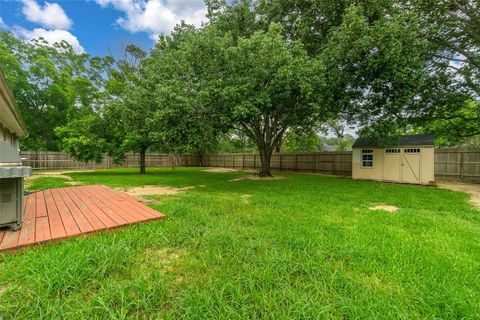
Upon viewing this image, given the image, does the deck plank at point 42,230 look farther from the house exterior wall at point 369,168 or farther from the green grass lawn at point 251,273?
the house exterior wall at point 369,168

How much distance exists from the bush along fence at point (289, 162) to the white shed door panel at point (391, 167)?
105 inches

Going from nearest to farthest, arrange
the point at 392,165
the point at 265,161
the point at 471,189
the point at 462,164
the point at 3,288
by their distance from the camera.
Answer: the point at 3,288
the point at 471,189
the point at 392,165
the point at 462,164
the point at 265,161

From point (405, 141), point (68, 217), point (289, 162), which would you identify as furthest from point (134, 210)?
point (289, 162)

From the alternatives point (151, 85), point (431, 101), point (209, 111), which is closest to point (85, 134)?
point (151, 85)

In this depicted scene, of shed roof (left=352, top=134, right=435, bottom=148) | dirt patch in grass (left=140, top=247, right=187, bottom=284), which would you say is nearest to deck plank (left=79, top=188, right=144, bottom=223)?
dirt patch in grass (left=140, top=247, right=187, bottom=284)

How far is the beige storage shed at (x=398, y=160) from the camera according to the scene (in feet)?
27.7

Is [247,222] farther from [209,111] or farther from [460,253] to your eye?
[209,111]

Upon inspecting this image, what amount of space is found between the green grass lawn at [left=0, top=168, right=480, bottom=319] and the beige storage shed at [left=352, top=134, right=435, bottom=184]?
21.2 feet

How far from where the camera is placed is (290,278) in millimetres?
1837

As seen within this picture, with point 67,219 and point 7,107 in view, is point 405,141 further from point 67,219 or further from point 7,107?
point 7,107

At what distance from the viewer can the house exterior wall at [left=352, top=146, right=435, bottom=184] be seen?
8.36 metres

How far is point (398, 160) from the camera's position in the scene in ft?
29.9

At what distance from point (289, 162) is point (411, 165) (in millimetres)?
7351

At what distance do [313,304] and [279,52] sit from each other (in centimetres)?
609
